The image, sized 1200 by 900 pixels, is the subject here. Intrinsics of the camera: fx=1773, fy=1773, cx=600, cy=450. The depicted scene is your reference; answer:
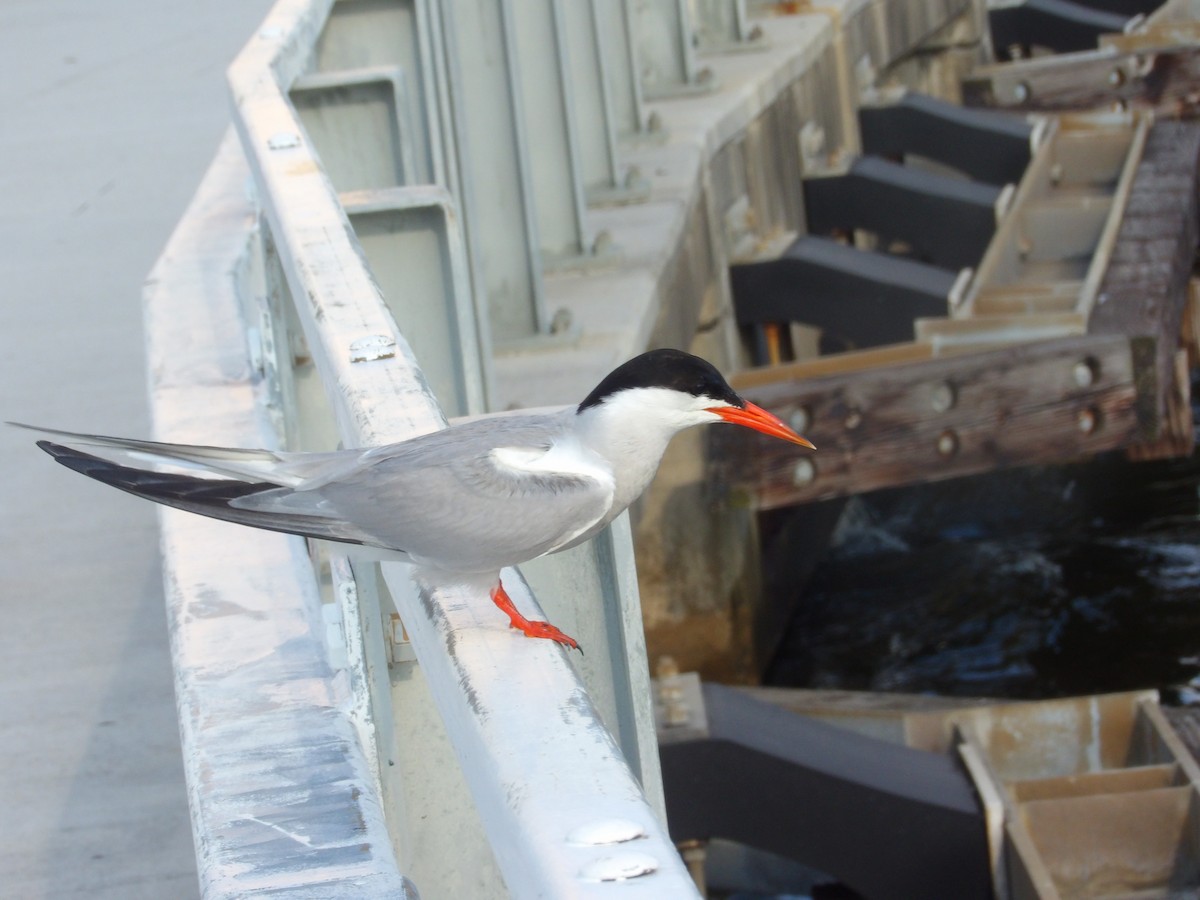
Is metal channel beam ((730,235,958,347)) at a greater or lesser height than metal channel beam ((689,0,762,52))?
lesser

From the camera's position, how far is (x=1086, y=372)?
7.95 meters

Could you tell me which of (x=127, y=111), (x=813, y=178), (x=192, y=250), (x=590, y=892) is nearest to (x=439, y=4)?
(x=192, y=250)

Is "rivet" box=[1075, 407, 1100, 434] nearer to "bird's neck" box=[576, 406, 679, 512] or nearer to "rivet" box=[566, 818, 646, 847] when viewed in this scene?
"bird's neck" box=[576, 406, 679, 512]

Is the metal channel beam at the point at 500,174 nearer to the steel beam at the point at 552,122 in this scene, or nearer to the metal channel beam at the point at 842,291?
the steel beam at the point at 552,122

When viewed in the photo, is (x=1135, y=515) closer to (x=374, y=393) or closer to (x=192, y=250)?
(x=192, y=250)

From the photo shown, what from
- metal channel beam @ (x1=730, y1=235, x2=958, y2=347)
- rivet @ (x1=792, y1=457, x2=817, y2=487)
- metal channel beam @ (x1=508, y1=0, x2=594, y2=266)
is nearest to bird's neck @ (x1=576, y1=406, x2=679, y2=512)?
rivet @ (x1=792, y1=457, x2=817, y2=487)

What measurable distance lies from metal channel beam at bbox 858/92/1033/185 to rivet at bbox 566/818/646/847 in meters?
12.2

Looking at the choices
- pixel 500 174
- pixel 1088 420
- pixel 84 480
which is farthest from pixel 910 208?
pixel 84 480

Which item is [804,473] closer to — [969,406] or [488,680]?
[969,406]

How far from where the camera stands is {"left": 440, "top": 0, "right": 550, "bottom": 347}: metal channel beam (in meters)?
7.25

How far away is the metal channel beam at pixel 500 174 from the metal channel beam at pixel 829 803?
6.17 ft

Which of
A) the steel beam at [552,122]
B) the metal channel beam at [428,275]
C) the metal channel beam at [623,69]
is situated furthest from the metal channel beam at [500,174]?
the metal channel beam at [623,69]

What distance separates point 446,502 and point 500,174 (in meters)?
5.10

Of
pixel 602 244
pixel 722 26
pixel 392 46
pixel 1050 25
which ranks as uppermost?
pixel 392 46
